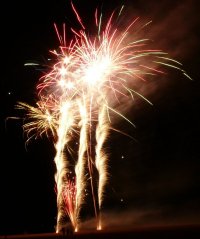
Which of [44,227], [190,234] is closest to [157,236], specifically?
[190,234]

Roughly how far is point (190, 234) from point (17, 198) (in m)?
28.2

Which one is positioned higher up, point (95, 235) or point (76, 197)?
point (76, 197)

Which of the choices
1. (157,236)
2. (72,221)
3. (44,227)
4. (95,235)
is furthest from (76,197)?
(44,227)

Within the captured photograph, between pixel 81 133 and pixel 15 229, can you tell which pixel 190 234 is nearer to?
pixel 81 133

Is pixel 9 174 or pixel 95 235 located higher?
pixel 9 174

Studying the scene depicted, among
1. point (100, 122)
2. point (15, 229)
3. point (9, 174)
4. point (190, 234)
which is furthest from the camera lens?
point (9, 174)

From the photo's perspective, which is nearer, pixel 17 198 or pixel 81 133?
pixel 81 133

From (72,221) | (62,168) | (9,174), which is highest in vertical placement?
(9,174)

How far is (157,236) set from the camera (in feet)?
57.4

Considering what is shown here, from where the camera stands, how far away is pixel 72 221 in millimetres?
27734

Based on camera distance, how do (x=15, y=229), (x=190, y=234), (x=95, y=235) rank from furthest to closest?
(x=15, y=229), (x=95, y=235), (x=190, y=234)

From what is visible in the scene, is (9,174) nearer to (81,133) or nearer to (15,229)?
(15,229)

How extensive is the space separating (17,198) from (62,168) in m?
16.3

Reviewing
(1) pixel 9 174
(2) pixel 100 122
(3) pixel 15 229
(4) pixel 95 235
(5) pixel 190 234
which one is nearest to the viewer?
(5) pixel 190 234
